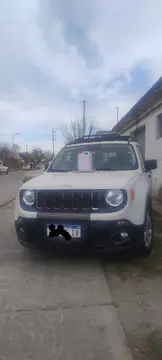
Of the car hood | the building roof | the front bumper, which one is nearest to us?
the front bumper

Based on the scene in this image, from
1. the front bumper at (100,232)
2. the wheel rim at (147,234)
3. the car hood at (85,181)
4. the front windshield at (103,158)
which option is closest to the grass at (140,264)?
the wheel rim at (147,234)

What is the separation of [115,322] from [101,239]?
130cm

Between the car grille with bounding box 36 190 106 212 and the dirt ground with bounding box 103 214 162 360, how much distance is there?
0.93m

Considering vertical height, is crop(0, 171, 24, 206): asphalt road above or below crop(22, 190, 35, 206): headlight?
below

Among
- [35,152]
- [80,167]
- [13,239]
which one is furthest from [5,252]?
[35,152]

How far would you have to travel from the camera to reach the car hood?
4316 mm

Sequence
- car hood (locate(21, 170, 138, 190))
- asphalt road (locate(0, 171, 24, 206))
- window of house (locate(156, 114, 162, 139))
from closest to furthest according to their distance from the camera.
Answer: car hood (locate(21, 170, 138, 190))
window of house (locate(156, 114, 162, 139))
asphalt road (locate(0, 171, 24, 206))

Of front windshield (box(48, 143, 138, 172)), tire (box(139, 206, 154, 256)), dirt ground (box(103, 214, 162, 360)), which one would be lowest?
dirt ground (box(103, 214, 162, 360))

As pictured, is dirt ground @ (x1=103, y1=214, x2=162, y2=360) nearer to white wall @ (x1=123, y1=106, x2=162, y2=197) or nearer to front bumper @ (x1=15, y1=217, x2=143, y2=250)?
front bumper @ (x1=15, y1=217, x2=143, y2=250)

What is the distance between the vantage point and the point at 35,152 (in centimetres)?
11306

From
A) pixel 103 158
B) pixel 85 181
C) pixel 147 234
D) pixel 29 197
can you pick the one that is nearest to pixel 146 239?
pixel 147 234

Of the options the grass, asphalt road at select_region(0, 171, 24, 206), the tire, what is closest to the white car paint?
the tire

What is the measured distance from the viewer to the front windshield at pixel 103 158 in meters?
5.49

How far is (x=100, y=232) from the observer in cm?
420
